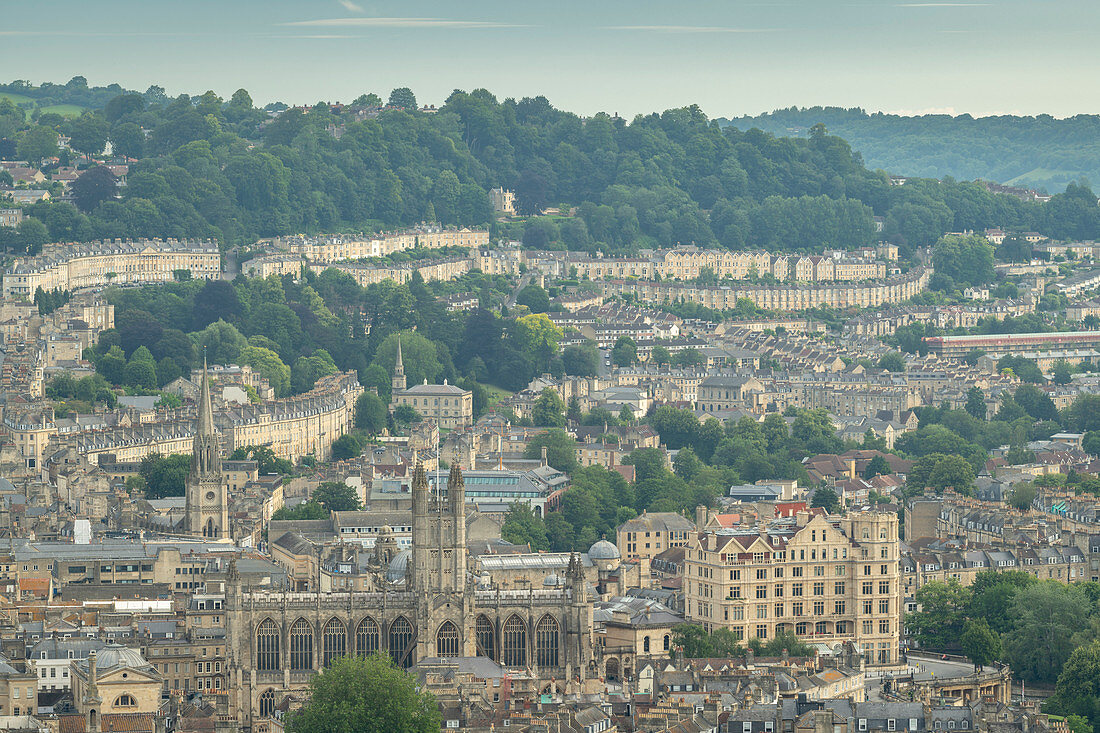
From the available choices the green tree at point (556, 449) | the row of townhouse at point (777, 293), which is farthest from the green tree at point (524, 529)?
the row of townhouse at point (777, 293)

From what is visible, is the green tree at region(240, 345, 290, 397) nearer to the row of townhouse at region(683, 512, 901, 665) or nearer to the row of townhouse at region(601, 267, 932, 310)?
the row of townhouse at region(601, 267, 932, 310)

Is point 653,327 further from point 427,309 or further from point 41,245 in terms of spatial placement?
point 41,245

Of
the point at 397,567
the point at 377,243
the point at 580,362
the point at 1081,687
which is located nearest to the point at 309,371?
the point at 580,362

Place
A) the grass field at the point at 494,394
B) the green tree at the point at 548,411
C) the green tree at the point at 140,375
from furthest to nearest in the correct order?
1. the grass field at the point at 494,394
2. the green tree at the point at 548,411
3. the green tree at the point at 140,375

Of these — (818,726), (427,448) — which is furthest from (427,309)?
(818,726)

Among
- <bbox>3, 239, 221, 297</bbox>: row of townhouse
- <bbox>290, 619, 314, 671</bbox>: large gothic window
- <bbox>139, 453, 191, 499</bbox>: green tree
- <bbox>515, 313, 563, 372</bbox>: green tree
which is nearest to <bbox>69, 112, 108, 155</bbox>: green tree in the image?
<bbox>3, 239, 221, 297</bbox>: row of townhouse

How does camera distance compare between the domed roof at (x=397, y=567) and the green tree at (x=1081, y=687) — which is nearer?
the green tree at (x=1081, y=687)

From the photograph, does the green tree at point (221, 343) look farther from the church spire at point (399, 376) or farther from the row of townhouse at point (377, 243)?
the row of townhouse at point (377, 243)
